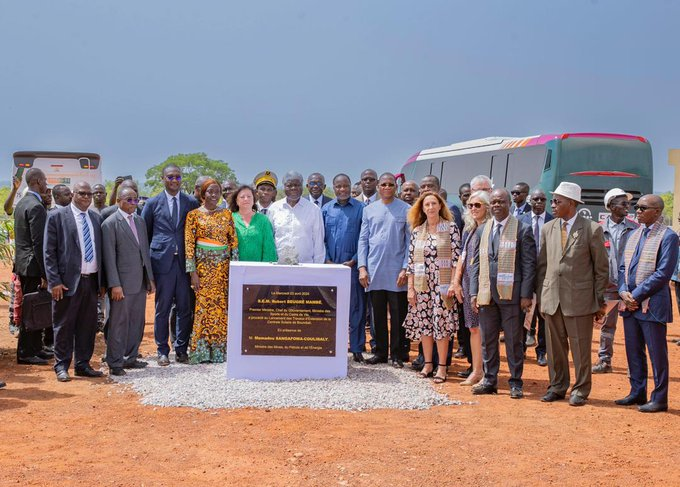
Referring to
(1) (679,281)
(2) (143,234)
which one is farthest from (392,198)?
(1) (679,281)

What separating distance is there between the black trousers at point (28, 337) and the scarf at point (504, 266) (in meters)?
5.13

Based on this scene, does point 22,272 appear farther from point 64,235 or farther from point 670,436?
point 670,436

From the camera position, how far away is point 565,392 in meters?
7.72

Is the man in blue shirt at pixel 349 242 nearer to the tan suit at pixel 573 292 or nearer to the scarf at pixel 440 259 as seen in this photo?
the scarf at pixel 440 259

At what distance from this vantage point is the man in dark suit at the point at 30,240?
29.6 feet

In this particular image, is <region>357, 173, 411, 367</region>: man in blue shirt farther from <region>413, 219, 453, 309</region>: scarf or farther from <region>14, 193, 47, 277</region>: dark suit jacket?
<region>14, 193, 47, 277</region>: dark suit jacket

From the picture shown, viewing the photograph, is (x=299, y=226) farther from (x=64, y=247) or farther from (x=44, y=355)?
(x=44, y=355)

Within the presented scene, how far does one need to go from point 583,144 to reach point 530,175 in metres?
1.59

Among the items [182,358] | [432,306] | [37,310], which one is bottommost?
[182,358]

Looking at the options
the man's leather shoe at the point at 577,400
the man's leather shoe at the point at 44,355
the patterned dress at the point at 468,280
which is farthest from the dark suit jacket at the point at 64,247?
the man's leather shoe at the point at 577,400

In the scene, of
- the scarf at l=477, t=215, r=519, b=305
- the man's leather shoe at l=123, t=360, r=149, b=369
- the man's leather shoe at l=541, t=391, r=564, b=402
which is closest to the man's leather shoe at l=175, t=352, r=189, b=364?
the man's leather shoe at l=123, t=360, r=149, b=369

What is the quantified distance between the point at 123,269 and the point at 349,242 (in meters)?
2.64

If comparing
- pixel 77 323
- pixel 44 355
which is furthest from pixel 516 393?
pixel 44 355

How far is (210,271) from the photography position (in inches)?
348
